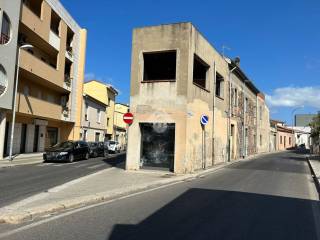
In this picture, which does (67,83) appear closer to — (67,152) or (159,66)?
(67,152)

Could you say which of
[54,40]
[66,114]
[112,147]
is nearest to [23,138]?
[66,114]

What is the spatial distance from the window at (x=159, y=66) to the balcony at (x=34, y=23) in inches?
482

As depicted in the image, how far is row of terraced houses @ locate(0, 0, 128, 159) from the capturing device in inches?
1019

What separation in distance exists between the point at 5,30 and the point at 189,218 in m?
21.5

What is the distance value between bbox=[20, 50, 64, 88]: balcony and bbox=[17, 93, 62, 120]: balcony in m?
1.91

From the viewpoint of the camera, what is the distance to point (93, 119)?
46812 mm

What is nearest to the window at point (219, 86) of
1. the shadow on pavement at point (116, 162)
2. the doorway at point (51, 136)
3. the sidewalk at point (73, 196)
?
the shadow on pavement at point (116, 162)

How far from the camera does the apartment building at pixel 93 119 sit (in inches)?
1726

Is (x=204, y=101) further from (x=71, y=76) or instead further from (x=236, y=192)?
(x=71, y=76)

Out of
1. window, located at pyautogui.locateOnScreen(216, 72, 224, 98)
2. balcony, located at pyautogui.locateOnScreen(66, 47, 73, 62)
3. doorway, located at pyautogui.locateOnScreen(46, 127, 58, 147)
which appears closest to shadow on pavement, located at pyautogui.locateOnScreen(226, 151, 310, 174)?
window, located at pyautogui.locateOnScreen(216, 72, 224, 98)

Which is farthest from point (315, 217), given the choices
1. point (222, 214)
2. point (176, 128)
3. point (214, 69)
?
point (214, 69)

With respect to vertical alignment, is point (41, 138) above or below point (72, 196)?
above

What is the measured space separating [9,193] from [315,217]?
26.9 ft

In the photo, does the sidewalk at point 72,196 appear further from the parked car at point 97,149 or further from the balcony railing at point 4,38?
the parked car at point 97,149
